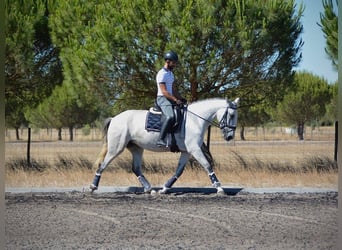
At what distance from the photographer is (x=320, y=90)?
21.0m

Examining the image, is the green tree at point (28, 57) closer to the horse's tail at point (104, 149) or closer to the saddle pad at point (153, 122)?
the horse's tail at point (104, 149)

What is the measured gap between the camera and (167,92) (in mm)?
8922

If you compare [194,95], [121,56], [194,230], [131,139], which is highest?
[121,56]

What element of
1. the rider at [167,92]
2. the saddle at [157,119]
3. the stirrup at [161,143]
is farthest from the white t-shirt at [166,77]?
the stirrup at [161,143]

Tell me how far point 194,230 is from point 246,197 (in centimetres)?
267

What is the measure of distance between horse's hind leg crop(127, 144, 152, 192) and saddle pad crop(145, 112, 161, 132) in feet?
2.42

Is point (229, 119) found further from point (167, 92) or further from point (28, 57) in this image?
point (28, 57)

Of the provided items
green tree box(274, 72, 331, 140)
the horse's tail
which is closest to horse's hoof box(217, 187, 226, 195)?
the horse's tail

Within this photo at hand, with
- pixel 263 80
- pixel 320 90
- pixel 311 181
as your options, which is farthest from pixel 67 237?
pixel 320 90

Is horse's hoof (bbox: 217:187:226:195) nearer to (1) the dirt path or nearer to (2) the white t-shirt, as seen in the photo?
(1) the dirt path

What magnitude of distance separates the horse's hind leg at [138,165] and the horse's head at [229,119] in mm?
1611

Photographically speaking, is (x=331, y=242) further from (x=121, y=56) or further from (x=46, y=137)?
(x=46, y=137)

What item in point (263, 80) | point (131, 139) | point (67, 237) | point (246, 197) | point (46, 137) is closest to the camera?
point (67, 237)

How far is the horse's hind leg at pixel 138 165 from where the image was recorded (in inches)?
373
